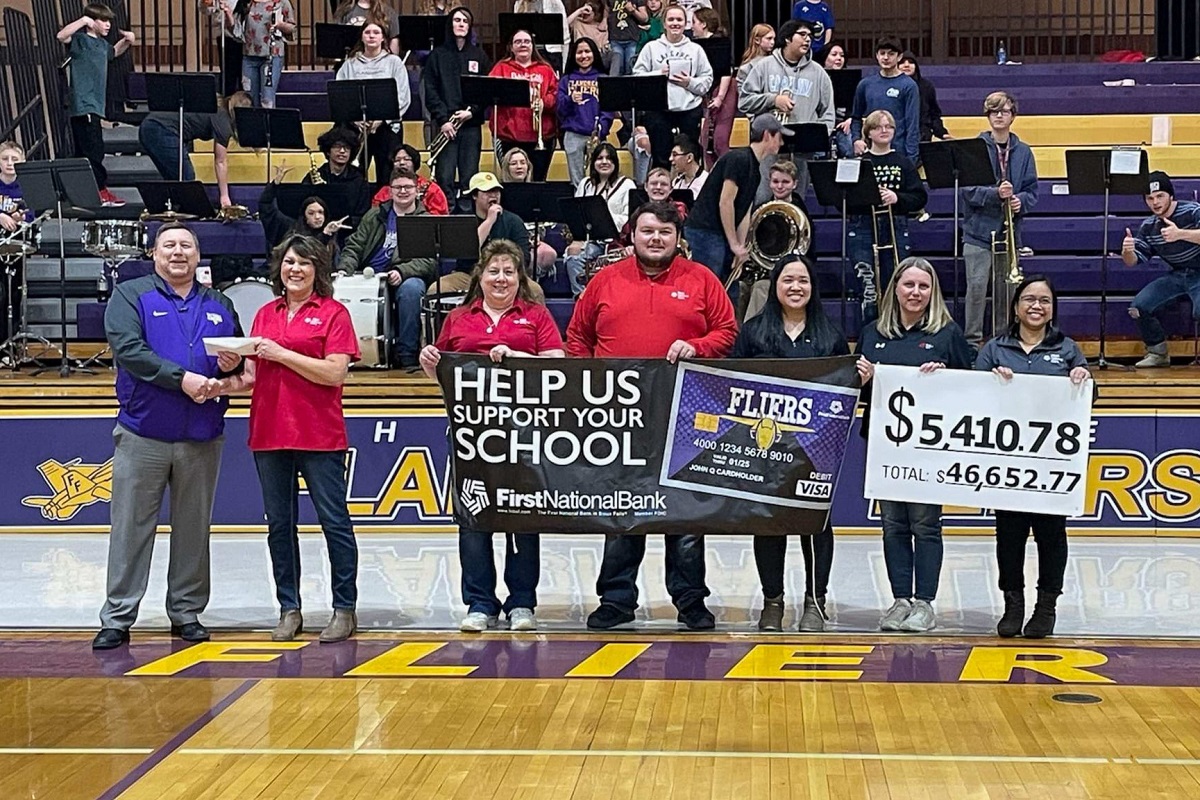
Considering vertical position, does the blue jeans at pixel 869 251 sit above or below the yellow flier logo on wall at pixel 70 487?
above

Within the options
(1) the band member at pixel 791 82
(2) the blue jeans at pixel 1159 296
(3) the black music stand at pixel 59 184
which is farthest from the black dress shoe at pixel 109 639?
(2) the blue jeans at pixel 1159 296

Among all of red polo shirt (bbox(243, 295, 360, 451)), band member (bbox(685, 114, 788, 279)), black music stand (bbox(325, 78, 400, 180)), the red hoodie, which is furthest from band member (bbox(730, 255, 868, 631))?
the red hoodie

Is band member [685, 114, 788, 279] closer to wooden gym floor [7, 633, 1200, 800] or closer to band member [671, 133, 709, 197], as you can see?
band member [671, 133, 709, 197]

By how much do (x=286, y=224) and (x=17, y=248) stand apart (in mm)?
2038

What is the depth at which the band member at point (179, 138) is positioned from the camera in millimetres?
15414

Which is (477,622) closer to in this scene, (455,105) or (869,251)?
(869,251)

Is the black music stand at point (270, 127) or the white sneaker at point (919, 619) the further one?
the black music stand at point (270, 127)

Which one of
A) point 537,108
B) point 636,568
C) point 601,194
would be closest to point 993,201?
point 601,194

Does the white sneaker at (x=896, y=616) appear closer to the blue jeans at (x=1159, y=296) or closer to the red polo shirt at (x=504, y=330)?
the red polo shirt at (x=504, y=330)

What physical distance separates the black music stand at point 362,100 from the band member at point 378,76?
327 mm

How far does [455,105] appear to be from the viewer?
51.3 feet

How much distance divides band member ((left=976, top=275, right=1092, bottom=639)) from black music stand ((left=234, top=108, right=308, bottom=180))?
8.27 metres

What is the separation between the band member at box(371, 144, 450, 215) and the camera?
1345 centimetres

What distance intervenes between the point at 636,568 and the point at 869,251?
5492 mm
